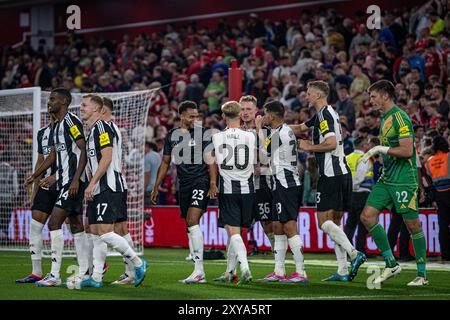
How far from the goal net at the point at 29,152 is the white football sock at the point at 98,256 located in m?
5.98

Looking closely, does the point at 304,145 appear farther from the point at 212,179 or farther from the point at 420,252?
the point at 420,252

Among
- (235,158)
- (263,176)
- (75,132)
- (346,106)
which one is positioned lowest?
(263,176)

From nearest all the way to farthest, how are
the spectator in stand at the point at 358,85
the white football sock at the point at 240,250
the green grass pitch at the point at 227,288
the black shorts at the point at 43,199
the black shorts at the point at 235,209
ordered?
the green grass pitch at the point at 227,288 < the white football sock at the point at 240,250 < the black shorts at the point at 235,209 < the black shorts at the point at 43,199 < the spectator in stand at the point at 358,85

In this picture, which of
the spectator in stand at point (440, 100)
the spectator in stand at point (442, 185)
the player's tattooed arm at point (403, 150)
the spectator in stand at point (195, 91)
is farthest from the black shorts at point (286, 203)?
the spectator in stand at point (195, 91)

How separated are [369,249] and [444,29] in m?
6.10

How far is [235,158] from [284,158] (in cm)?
70

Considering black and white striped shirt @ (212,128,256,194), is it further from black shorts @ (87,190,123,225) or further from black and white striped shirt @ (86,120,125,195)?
black shorts @ (87,190,123,225)

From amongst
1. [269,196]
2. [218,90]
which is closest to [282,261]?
[269,196]

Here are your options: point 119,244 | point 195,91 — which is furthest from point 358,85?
point 119,244

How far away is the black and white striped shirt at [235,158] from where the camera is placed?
433 inches

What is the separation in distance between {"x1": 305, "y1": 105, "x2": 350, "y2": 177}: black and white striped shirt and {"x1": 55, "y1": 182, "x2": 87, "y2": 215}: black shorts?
304 centimetres

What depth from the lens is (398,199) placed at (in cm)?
1055

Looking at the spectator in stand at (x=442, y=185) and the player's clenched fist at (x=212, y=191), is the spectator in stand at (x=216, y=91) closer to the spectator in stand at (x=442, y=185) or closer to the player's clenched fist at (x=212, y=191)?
the spectator in stand at (x=442, y=185)
